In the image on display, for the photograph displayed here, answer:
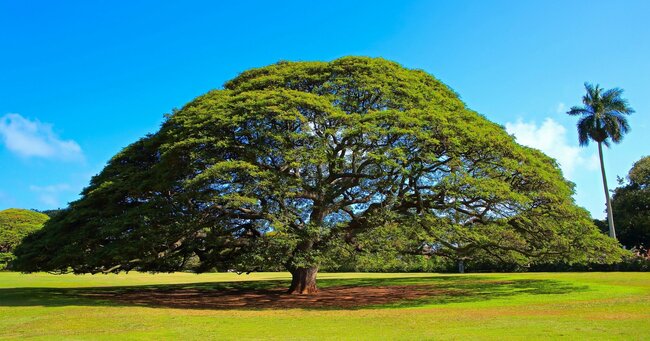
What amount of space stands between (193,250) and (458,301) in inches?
532

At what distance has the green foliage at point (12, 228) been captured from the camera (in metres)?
68.3

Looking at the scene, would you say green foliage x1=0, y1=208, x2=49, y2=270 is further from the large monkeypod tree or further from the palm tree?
the palm tree

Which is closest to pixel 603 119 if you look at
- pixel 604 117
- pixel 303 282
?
pixel 604 117

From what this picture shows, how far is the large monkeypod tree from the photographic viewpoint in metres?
19.8

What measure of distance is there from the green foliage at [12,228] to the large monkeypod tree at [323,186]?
173 ft

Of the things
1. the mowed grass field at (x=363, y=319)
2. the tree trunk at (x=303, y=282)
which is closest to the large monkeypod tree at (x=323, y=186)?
the mowed grass field at (x=363, y=319)

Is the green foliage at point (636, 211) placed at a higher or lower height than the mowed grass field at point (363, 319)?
higher

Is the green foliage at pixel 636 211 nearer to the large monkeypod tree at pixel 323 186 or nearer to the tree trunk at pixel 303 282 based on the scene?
the large monkeypod tree at pixel 323 186

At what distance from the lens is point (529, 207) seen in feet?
71.3

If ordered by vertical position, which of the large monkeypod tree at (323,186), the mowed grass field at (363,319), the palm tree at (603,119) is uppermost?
the palm tree at (603,119)

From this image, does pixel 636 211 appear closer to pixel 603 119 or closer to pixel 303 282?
pixel 603 119

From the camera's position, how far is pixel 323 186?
832 inches

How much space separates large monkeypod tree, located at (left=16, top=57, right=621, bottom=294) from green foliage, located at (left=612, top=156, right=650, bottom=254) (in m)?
33.0

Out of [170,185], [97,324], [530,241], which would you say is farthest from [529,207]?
[97,324]
